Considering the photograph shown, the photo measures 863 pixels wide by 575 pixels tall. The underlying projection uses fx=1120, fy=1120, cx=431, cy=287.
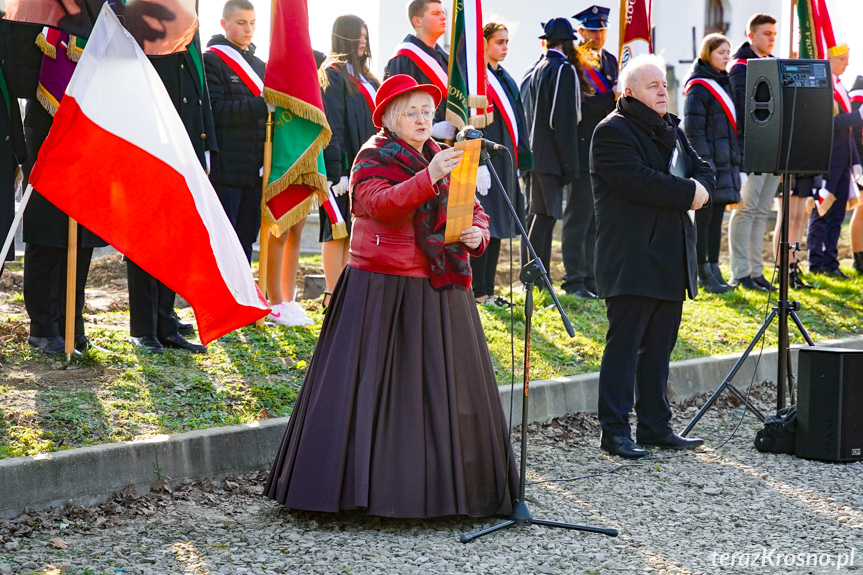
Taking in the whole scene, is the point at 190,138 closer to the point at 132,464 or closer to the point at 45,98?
the point at 45,98

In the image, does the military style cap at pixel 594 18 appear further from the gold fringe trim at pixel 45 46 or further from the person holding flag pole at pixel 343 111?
the gold fringe trim at pixel 45 46

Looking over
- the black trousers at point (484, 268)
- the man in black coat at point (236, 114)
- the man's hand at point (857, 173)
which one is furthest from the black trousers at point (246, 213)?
the man's hand at point (857, 173)

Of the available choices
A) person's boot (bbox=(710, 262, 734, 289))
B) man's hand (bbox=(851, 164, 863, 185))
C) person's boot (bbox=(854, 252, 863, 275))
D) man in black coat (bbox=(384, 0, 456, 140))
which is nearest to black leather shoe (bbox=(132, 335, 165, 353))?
man in black coat (bbox=(384, 0, 456, 140))

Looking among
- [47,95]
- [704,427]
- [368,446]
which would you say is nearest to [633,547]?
[368,446]

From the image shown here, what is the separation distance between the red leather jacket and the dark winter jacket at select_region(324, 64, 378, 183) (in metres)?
3.60

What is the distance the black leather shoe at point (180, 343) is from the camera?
7.30 meters

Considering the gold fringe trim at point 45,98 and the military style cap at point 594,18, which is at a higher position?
the military style cap at point 594,18

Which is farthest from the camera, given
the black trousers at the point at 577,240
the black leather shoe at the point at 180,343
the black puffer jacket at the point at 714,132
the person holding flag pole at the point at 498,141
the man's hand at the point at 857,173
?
the man's hand at the point at 857,173

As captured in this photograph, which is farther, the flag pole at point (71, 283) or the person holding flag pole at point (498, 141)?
the person holding flag pole at point (498, 141)

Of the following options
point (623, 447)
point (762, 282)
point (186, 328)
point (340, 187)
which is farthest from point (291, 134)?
point (762, 282)

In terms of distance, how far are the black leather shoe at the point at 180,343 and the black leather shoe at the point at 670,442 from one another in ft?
9.44

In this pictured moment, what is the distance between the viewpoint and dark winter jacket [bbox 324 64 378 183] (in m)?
8.84

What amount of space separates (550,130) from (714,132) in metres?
1.71

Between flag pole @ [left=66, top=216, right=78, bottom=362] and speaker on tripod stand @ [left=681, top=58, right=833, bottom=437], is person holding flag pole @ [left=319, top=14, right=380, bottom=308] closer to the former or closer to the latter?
flag pole @ [left=66, top=216, right=78, bottom=362]
